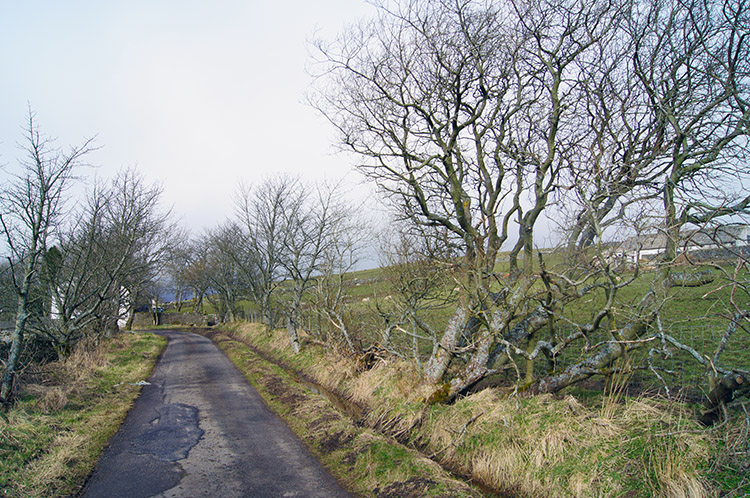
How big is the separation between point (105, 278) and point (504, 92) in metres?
17.2

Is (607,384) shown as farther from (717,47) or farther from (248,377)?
(248,377)

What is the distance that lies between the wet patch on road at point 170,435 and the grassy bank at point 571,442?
206 centimetres

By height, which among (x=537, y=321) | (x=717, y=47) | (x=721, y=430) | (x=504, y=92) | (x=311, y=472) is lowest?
(x=311, y=472)

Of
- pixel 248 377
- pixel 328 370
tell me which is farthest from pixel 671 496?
pixel 248 377

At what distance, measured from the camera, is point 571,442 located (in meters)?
5.78

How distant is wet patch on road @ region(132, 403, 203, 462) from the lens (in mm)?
7449

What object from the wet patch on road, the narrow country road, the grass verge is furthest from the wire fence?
the wet patch on road

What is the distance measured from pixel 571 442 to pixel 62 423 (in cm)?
873

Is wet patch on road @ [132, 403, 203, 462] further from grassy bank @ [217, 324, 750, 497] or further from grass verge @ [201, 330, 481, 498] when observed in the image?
grassy bank @ [217, 324, 750, 497]

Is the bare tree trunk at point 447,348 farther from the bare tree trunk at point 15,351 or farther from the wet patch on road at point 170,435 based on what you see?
the bare tree trunk at point 15,351

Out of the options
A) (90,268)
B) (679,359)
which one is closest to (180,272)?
(90,268)

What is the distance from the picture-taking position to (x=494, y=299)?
354 inches

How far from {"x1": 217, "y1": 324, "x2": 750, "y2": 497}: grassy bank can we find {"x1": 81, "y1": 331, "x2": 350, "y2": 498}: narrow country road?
77 cm

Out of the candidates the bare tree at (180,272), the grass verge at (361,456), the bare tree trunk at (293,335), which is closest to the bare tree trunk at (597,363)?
the grass verge at (361,456)
